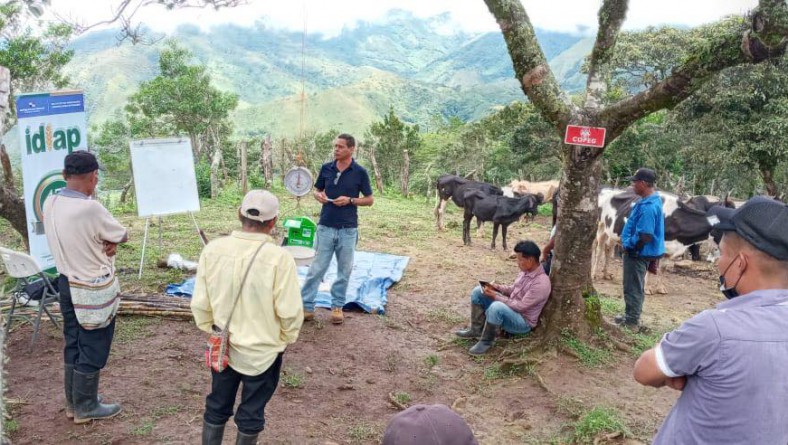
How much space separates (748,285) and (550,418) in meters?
2.83

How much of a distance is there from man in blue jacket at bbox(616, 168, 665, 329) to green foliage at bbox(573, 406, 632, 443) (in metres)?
2.52

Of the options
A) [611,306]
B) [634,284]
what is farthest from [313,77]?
[634,284]

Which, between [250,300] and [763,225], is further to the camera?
[250,300]

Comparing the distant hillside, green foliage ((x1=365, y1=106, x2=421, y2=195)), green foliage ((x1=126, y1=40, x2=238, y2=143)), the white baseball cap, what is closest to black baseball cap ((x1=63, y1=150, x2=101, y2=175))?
the white baseball cap

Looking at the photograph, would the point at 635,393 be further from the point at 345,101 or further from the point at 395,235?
the point at 345,101

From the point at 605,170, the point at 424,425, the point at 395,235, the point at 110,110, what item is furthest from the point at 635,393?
the point at 110,110

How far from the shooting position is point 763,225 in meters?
1.66

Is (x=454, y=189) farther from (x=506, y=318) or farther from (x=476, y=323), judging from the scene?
(x=506, y=318)

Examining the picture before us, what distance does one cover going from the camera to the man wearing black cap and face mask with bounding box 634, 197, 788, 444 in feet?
5.25

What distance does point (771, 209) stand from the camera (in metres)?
1.68

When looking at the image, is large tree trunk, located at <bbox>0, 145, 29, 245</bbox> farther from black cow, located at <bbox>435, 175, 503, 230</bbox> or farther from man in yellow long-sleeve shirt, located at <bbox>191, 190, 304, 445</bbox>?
black cow, located at <bbox>435, 175, 503, 230</bbox>

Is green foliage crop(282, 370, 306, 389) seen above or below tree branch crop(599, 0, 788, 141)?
below

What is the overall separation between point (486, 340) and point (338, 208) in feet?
6.75

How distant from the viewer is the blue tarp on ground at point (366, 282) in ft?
21.5
